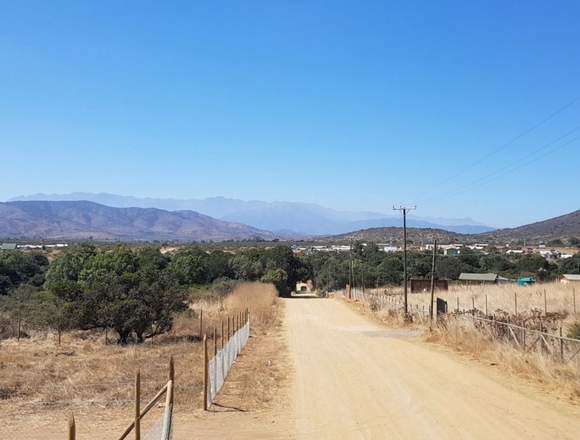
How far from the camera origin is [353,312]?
50.9 m

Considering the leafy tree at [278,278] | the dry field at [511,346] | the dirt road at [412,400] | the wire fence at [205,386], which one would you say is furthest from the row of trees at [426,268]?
the wire fence at [205,386]

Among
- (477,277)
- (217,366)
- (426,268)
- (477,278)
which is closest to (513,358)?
(217,366)

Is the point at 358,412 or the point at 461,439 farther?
the point at 358,412

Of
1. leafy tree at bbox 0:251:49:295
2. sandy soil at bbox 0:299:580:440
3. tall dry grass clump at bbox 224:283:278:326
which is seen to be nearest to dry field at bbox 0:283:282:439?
sandy soil at bbox 0:299:580:440

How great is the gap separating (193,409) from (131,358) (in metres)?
9.67

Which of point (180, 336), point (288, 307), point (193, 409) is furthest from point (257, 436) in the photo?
point (288, 307)

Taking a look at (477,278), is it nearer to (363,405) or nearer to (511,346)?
(511,346)

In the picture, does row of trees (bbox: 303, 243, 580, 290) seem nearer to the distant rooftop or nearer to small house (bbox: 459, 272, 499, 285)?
the distant rooftop

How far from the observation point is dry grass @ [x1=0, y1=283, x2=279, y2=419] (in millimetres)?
15148

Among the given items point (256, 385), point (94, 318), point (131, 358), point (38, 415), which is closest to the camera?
point (38, 415)

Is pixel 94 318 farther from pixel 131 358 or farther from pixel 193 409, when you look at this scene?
pixel 193 409

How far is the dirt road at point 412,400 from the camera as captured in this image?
12.2 meters

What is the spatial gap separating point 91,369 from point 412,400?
10.4 meters

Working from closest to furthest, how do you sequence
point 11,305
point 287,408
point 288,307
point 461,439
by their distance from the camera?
point 461,439 → point 287,408 → point 11,305 → point 288,307
